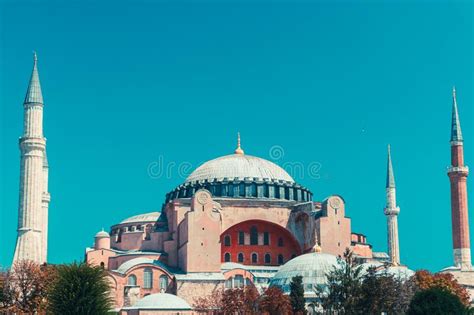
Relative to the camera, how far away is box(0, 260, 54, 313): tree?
41344mm

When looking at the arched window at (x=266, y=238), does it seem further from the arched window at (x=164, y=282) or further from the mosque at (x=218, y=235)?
the arched window at (x=164, y=282)

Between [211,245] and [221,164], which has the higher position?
[221,164]

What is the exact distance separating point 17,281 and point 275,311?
1133 centimetres

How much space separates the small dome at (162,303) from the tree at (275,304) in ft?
14.7

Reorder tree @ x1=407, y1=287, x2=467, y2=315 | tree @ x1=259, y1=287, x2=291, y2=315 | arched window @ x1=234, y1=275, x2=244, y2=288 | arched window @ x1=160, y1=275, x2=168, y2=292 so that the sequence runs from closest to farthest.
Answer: tree @ x1=407, y1=287, x2=467, y2=315, tree @ x1=259, y1=287, x2=291, y2=315, arched window @ x1=160, y1=275, x2=168, y2=292, arched window @ x1=234, y1=275, x2=244, y2=288

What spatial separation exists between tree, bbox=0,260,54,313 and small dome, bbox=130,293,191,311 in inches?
171

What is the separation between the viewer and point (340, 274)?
35094 millimetres

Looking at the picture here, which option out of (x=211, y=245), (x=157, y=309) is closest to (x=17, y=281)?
(x=157, y=309)

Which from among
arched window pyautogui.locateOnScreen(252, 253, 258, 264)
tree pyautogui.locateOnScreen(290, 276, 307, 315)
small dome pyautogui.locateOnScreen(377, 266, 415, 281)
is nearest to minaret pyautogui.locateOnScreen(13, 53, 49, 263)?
arched window pyautogui.locateOnScreen(252, 253, 258, 264)

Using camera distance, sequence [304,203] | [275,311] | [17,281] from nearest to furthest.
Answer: [275,311], [17,281], [304,203]

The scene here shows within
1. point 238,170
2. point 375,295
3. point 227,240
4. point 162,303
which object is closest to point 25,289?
point 162,303

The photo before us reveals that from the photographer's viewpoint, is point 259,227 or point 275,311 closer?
point 275,311

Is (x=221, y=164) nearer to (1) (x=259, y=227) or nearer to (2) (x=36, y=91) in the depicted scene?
(1) (x=259, y=227)

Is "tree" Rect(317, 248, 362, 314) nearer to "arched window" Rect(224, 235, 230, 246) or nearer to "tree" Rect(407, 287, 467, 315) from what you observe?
"tree" Rect(407, 287, 467, 315)
